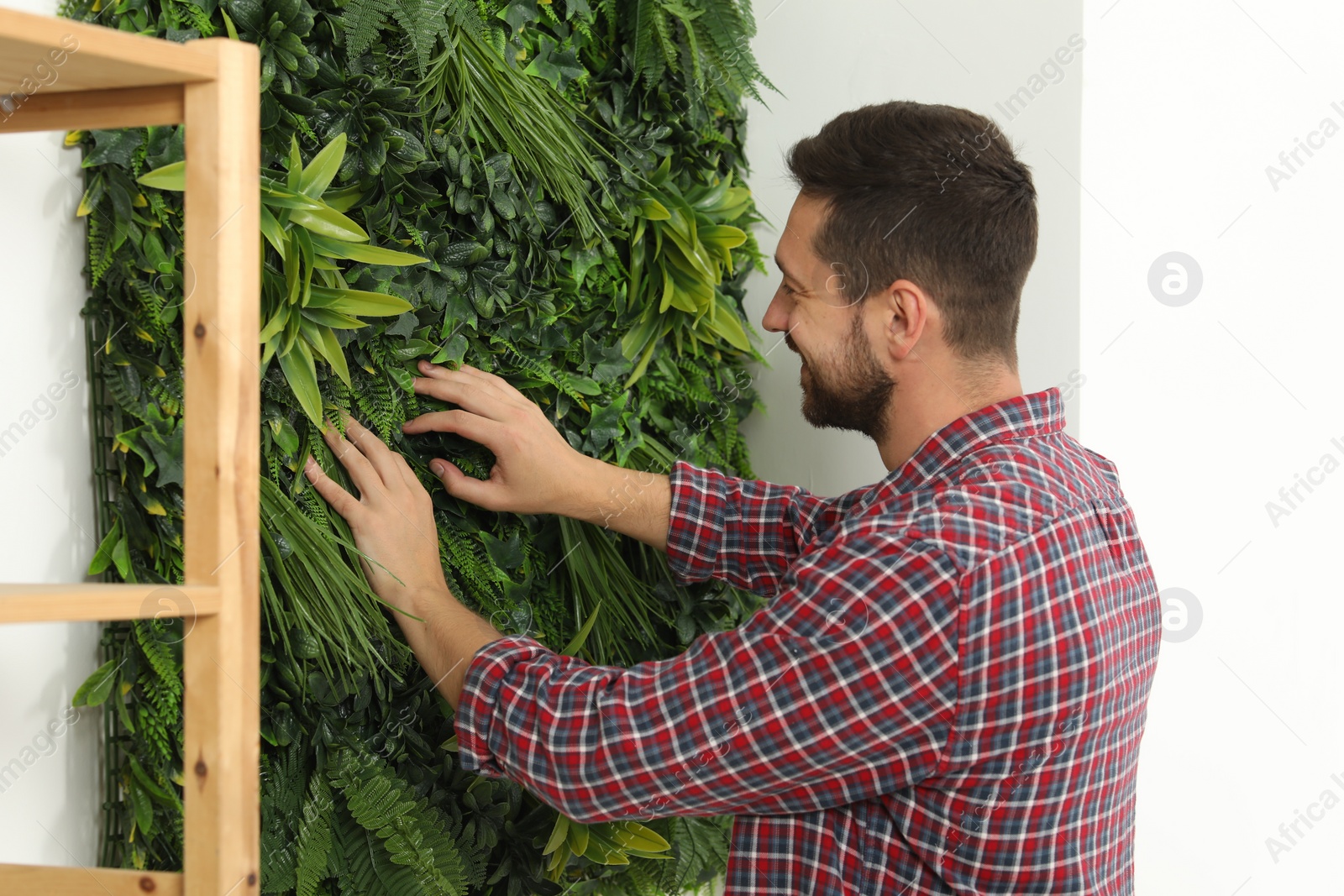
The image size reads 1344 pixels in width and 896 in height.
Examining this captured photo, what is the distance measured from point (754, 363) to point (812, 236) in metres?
0.47

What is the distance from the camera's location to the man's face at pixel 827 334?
122cm

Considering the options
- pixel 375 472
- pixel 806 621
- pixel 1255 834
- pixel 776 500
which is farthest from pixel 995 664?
pixel 1255 834

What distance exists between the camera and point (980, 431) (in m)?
1.13

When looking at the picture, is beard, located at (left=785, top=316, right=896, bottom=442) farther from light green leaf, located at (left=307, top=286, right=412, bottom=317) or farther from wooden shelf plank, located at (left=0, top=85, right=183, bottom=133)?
wooden shelf plank, located at (left=0, top=85, right=183, bottom=133)

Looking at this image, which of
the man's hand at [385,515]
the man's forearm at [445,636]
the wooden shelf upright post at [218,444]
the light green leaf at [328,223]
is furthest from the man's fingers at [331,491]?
the wooden shelf upright post at [218,444]

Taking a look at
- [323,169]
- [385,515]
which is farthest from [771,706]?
[323,169]

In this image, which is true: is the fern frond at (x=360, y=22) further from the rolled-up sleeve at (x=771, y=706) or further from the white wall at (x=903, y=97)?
the white wall at (x=903, y=97)

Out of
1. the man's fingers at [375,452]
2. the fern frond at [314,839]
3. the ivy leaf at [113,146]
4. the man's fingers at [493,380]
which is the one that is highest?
the ivy leaf at [113,146]

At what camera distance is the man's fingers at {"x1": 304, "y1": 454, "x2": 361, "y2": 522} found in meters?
1.08

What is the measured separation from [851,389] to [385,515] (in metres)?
0.55

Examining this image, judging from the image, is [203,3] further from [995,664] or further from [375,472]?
[995,664]

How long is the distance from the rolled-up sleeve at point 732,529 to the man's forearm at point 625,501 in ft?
0.05

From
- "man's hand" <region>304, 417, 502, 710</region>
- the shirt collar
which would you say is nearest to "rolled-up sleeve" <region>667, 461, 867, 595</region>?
the shirt collar

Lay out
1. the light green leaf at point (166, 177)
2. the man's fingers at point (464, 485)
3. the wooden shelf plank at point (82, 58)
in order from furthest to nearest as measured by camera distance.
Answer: the man's fingers at point (464, 485)
the light green leaf at point (166, 177)
the wooden shelf plank at point (82, 58)
